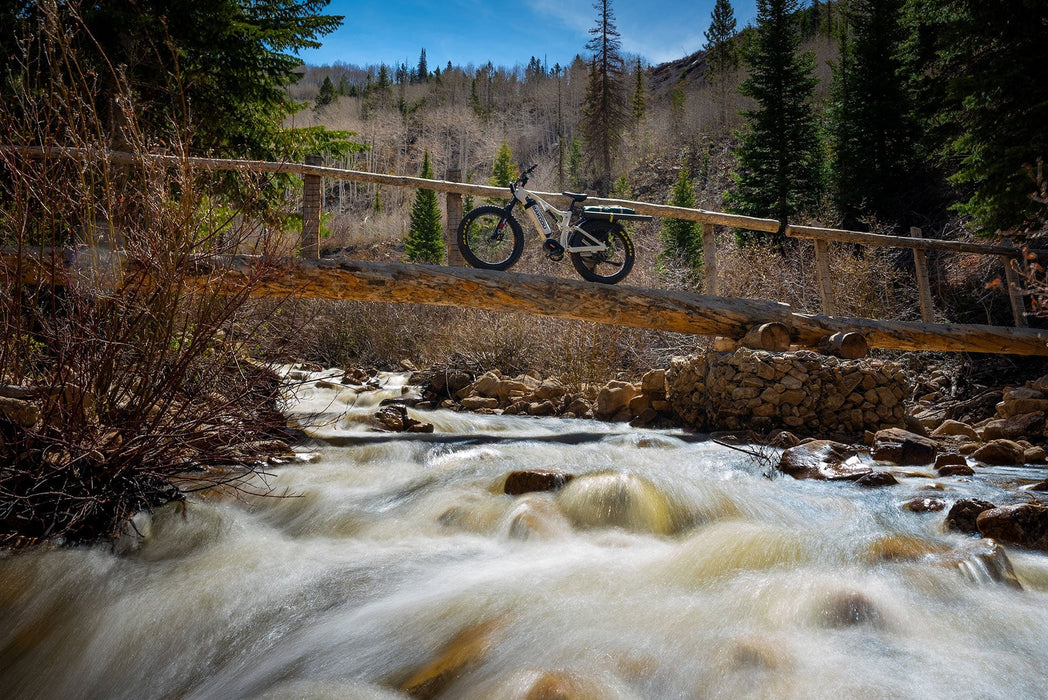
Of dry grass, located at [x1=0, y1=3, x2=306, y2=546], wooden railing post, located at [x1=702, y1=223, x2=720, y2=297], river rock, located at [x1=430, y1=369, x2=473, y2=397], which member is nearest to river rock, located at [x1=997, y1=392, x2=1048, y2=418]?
wooden railing post, located at [x1=702, y1=223, x2=720, y2=297]

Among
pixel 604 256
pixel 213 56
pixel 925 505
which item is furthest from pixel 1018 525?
pixel 213 56

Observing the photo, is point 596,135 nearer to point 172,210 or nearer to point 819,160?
Result: point 819,160

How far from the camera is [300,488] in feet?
14.4

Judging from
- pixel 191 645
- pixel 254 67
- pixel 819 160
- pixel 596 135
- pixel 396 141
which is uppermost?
Result: pixel 396 141

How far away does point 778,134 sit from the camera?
1781cm

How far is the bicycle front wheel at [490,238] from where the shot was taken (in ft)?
22.7

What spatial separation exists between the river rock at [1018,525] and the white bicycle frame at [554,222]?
457cm

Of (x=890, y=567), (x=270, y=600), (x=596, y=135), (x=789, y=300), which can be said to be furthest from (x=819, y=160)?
(x=596, y=135)

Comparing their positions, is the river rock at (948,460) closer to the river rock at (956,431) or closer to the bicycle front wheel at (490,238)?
the river rock at (956,431)

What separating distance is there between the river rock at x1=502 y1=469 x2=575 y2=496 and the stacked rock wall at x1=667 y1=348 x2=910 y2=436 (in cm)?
306

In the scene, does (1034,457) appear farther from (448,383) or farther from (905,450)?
(448,383)

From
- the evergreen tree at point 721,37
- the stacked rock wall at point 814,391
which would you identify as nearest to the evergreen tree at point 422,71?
the evergreen tree at point 721,37

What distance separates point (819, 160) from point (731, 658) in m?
19.0

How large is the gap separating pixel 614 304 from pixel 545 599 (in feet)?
14.4
